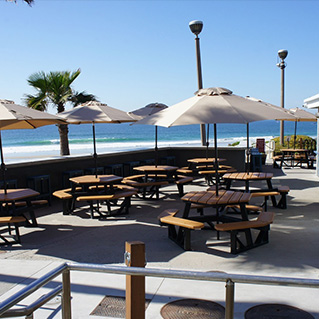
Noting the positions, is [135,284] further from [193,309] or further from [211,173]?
[211,173]

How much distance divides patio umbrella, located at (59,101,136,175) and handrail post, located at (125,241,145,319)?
21.5 ft

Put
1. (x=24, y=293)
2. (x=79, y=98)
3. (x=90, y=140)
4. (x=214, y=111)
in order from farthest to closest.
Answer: (x=90, y=140)
(x=79, y=98)
(x=214, y=111)
(x=24, y=293)

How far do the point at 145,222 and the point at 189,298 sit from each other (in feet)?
12.7

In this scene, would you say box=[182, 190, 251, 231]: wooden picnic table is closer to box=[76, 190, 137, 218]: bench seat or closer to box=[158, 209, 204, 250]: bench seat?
box=[158, 209, 204, 250]: bench seat

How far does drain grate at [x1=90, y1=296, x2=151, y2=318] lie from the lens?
406 centimetres

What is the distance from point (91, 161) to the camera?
12.6 metres

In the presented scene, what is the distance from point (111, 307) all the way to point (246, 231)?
2778mm

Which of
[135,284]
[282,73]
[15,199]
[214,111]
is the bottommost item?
[15,199]

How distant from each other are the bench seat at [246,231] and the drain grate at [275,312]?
1.97m

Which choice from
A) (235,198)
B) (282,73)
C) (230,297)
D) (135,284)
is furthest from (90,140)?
(230,297)

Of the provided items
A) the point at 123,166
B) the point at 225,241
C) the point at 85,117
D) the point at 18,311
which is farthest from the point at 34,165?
the point at 18,311

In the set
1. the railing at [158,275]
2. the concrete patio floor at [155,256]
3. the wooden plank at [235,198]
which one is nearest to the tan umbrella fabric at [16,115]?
the concrete patio floor at [155,256]

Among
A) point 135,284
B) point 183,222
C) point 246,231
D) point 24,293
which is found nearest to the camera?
point 24,293

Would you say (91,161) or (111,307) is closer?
(111,307)
